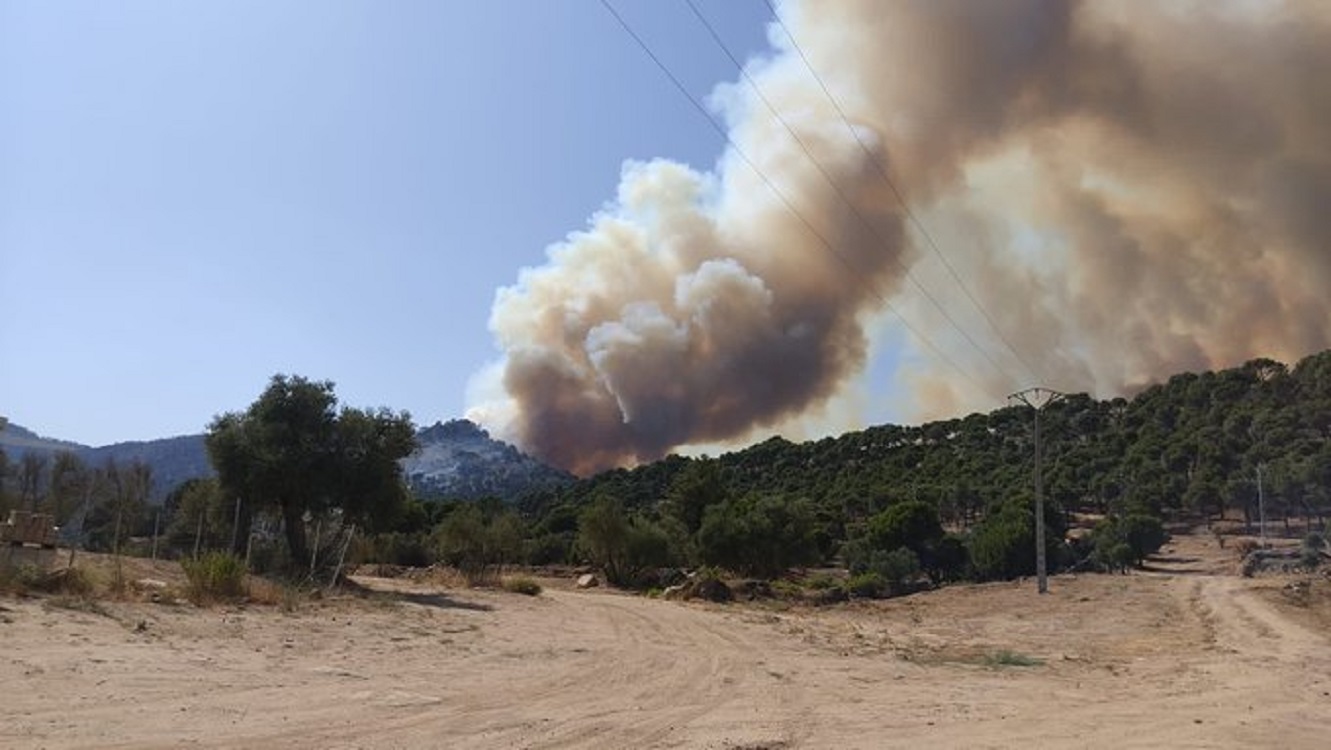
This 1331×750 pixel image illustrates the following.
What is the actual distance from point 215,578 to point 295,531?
18.0 metres

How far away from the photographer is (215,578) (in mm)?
18969

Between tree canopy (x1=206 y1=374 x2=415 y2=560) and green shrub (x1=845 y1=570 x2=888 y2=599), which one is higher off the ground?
tree canopy (x1=206 y1=374 x2=415 y2=560)

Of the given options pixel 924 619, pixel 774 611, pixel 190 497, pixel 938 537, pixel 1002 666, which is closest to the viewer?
pixel 1002 666

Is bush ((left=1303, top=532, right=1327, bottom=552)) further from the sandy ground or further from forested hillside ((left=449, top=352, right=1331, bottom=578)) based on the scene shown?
the sandy ground

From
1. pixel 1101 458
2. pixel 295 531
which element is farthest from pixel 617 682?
pixel 1101 458

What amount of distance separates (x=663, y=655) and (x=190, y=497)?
46939mm

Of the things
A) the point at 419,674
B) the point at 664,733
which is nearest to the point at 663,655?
the point at 419,674

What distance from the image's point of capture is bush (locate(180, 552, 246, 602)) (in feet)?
61.2

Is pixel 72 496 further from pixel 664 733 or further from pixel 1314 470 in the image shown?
pixel 1314 470

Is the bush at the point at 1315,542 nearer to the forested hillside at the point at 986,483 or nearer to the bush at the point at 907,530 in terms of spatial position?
the forested hillside at the point at 986,483

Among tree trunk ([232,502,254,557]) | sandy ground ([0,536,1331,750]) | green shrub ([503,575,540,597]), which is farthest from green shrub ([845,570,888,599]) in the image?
tree trunk ([232,502,254,557])

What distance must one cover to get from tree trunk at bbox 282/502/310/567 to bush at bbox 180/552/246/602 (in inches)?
639

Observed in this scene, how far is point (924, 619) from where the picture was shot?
93.0 feet

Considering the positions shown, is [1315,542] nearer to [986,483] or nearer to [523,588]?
[986,483]
